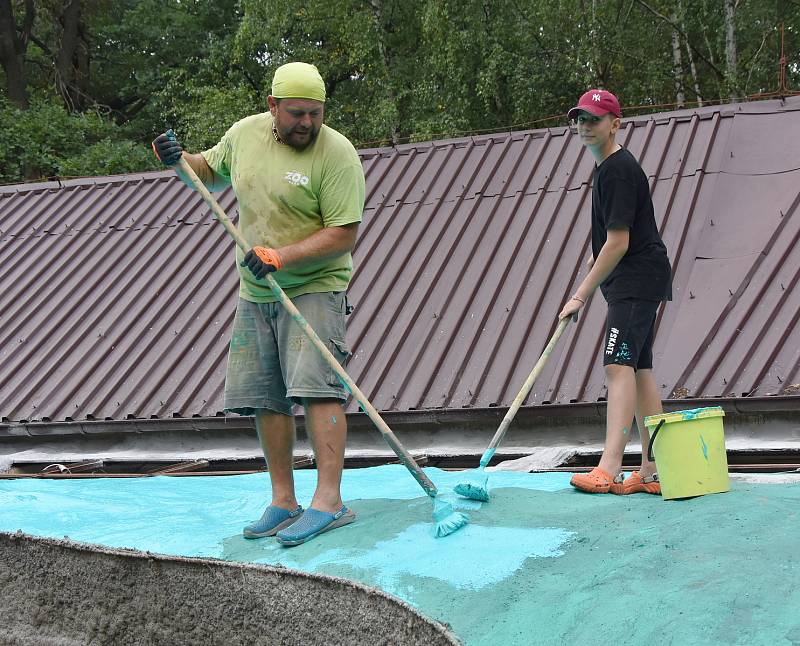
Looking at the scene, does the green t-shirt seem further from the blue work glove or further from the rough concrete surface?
the rough concrete surface

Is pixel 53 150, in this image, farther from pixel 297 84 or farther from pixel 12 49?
pixel 297 84

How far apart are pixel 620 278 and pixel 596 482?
2.89 ft

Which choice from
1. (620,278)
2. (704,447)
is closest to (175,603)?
(704,447)

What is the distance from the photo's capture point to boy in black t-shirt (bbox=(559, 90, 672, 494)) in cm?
419

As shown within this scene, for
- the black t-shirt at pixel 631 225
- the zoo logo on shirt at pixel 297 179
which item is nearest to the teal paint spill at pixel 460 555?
the black t-shirt at pixel 631 225

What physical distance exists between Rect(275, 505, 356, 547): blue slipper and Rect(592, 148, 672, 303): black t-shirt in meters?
1.51

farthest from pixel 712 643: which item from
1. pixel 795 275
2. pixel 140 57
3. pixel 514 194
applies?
pixel 140 57

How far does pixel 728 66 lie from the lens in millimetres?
18219

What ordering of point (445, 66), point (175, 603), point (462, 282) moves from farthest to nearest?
point (445, 66) → point (462, 282) → point (175, 603)

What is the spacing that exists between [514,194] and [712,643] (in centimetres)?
613

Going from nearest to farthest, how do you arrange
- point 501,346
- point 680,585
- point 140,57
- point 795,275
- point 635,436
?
point 680,585, point 635,436, point 795,275, point 501,346, point 140,57

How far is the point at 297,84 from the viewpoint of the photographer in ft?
12.7

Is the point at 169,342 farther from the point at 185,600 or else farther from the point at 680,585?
the point at 680,585

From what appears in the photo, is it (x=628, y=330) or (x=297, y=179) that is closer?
(x=297, y=179)
